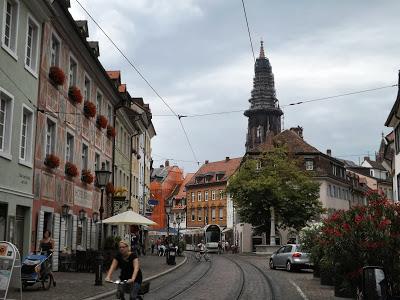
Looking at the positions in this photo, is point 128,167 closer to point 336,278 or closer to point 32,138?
point 32,138

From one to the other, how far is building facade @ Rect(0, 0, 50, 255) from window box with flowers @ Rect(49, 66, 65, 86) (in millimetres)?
1239

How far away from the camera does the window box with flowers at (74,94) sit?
991 inches

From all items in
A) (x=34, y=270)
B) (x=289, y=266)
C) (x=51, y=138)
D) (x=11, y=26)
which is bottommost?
(x=289, y=266)

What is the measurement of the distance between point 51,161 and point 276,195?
120 ft

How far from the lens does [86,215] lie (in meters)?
28.7

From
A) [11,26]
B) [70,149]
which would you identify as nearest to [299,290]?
[70,149]

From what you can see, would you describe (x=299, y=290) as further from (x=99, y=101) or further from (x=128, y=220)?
(x=99, y=101)

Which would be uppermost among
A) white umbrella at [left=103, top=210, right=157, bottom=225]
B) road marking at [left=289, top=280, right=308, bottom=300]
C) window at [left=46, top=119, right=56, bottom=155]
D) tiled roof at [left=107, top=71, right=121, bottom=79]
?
tiled roof at [left=107, top=71, right=121, bottom=79]

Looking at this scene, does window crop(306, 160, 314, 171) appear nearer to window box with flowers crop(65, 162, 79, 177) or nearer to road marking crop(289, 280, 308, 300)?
road marking crop(289, 280, 308, 300)

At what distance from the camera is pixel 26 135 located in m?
20.4

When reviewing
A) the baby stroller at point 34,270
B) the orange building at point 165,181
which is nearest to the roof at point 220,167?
the orange building at point 165,181

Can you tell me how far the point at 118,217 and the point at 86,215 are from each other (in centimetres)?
196

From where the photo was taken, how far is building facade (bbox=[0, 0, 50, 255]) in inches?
713

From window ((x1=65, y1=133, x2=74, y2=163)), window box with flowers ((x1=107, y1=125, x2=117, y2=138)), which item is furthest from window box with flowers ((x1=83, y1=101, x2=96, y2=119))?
window box with flowers ((x1=107, y1=125, x2=117, y2=138))
